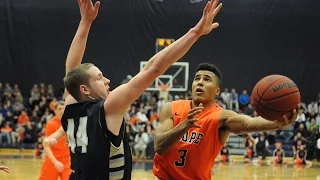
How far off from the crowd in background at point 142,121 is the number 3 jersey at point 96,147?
1345 centimetres

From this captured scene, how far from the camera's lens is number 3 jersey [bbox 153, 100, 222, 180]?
168 inches

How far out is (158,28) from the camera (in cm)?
2170

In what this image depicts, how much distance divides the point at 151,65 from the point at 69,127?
26.3 inches

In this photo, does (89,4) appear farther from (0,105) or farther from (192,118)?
(0,105)

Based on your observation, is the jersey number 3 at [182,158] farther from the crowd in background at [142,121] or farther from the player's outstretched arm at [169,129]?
the crowd in background at [142,121]

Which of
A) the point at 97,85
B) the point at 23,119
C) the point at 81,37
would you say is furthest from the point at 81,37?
the point at 23,119

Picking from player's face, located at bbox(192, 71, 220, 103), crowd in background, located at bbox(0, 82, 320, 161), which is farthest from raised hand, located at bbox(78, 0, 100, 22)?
crowd in background, located at bbox(0, 82, 320, 161)

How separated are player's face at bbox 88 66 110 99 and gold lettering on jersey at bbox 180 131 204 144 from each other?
1401mm

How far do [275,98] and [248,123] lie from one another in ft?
1.50

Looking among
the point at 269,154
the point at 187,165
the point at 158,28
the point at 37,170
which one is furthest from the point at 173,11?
the point at 187,165

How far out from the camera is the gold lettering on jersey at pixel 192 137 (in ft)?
14.1

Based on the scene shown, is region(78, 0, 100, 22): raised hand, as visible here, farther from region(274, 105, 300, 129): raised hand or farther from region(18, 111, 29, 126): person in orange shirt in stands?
region(18, 111, 29, 126): person in orange shirt in stands

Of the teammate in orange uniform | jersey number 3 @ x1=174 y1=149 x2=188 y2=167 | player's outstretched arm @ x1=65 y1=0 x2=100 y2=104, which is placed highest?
player's outstretched arm @ x1=65 y1=0 x2=100 y2=104

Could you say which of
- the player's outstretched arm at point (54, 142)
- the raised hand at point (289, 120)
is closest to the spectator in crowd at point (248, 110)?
the player's outstretched arm at point (54, 142)
